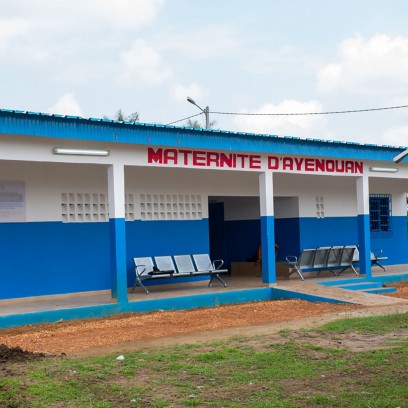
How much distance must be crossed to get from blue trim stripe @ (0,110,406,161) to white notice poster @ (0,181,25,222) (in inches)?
83.4

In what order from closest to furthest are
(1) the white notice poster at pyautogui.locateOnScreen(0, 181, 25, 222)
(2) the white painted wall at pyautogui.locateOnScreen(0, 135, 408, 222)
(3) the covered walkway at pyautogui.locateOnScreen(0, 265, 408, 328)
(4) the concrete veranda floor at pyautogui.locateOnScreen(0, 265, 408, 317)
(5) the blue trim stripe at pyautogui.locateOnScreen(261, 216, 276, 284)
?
1. (3) the covered walkway at pyautogui.locateOnScreen(0, 265, 408, 328)
2. (2) the white painted wall at pyautogui.locateOnScreen(0, 135, 408, 222)
3. (4) the concrete veranda floor at pyautogui.locateOnScreen(0, 265, 408, 317)
4. (1) the white notice poster at pyautogui.locateOnScreen(0, 181, 25, 222)
5. (5) the blue trim stripe at pyautogui.locateOnScreen(261, 216, 276, 284)

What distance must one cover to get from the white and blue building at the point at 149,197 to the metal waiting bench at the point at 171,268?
0.43 metres

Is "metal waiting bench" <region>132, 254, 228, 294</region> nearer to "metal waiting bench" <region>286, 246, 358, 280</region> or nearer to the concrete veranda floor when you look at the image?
the concrete veranda floor

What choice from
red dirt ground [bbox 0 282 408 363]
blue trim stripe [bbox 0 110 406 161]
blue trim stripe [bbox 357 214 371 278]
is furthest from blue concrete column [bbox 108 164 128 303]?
blue trim stripe [bbox 357 214 371 278]

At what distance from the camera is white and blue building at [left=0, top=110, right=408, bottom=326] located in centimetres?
1396

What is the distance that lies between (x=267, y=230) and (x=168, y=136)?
361 cm

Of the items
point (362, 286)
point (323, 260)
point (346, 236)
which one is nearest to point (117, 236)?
point (362, 286)

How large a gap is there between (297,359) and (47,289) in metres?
7.45

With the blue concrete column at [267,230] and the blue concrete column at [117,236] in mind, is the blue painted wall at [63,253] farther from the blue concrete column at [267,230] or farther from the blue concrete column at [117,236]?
the blue concrete column at [267,230]

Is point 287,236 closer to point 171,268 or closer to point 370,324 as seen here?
point 171,268

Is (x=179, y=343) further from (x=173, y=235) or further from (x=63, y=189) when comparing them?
(x=173, y=235)

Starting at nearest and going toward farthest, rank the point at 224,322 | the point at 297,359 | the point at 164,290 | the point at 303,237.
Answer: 1. the point at 297,359
2. the point at 224,322
3. the point at 164,290
4. the point at 303,237

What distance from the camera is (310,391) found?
23.7 ft

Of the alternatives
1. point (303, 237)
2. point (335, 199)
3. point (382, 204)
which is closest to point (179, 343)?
point (303, 237)
